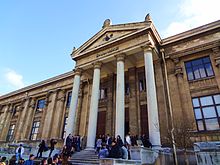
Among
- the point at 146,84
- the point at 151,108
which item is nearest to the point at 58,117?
the point at 146,84

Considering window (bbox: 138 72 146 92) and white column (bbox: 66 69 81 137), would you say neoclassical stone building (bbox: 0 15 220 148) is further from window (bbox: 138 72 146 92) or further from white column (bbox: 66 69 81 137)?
window (bbox: 138 72 146 92)

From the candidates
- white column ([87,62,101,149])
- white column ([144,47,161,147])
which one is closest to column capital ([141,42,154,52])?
white column ([144,47,161,147])

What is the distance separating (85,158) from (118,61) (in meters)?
8.83

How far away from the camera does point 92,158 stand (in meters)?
11.6

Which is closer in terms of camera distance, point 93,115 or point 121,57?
point 93,115

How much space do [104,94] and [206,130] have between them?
11.3m

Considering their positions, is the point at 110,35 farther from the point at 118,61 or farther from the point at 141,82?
the point at 141,82

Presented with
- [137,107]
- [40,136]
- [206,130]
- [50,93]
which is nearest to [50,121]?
[40,136]

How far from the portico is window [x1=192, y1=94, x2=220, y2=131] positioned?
390cm

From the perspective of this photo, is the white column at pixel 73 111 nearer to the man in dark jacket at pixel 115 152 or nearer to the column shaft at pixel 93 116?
the column shaft at pixel 93 116

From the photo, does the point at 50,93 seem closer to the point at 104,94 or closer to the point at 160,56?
the point at 104,94

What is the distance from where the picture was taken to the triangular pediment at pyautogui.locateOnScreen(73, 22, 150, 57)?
53.6 feet

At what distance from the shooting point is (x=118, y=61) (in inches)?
629

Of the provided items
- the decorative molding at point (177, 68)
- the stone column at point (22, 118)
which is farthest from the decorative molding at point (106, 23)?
the stone column at point (22, 118)
